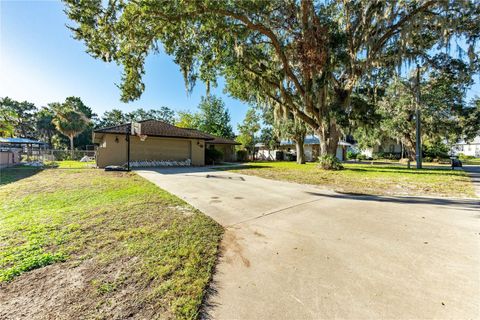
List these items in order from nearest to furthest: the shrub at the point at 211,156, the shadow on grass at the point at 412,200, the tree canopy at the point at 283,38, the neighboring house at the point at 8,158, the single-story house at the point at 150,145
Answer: the shadow on grass at the point at 412,200 → the tree canopy at the point at 283,38 → the neighboring house at the point at 8,158 → the single-story house at the point at 150,145 → the shrub at the point at 211,156

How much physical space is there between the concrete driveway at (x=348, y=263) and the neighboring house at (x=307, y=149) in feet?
82.5

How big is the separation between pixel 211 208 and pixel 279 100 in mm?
11857

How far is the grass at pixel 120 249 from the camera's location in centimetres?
194

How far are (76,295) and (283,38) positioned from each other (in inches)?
522

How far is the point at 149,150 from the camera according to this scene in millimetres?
16938

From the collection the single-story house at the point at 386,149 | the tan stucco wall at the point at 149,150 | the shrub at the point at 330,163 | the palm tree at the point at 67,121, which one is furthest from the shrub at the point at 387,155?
the palm tree at the point at 67,121

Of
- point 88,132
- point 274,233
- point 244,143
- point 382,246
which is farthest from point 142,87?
point 88,132

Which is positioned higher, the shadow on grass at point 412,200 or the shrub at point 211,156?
the shrub at point 211,156

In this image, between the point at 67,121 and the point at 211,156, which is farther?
the point at 67,121

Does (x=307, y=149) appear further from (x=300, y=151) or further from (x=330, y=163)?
(x=330, y=163)

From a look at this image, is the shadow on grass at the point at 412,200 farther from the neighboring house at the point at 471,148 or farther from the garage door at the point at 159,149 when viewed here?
the neighboring house at the point at 471,148

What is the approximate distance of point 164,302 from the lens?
1.88 metres

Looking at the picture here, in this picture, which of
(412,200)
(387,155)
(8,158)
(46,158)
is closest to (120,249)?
(412,200)

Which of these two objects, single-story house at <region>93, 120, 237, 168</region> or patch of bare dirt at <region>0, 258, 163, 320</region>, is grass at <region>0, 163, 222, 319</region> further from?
single-story house at <region>93, 120, 237, 168</region>
